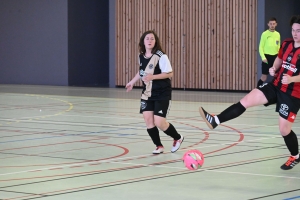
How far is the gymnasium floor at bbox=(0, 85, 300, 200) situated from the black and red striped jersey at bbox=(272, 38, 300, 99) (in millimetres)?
885

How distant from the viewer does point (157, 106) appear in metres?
8.59

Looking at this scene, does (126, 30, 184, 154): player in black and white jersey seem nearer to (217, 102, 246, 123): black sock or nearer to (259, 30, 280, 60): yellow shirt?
(217, 102, 246, 123): black sock

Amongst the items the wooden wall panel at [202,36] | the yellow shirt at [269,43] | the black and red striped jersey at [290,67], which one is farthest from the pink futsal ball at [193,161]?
the wooden wall panel at [202,36]

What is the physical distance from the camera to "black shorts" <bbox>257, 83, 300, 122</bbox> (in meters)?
7.19

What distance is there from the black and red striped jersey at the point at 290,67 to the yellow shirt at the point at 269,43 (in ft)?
33.5

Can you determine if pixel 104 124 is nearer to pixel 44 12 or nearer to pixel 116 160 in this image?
pixel 116 160

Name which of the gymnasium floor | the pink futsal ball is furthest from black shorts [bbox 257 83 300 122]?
the pink futsal ball

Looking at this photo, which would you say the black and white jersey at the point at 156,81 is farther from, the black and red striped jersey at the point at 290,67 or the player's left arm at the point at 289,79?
the player's left arm at the point at 289,79

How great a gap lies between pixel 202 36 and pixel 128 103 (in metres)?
5.31

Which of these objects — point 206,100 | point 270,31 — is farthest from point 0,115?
point 270,31

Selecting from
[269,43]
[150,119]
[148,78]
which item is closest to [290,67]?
[148,78]

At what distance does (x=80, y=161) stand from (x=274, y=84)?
2.46 m

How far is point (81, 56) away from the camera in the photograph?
80.5 feet

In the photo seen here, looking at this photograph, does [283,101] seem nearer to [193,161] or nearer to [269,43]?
[193,161]
